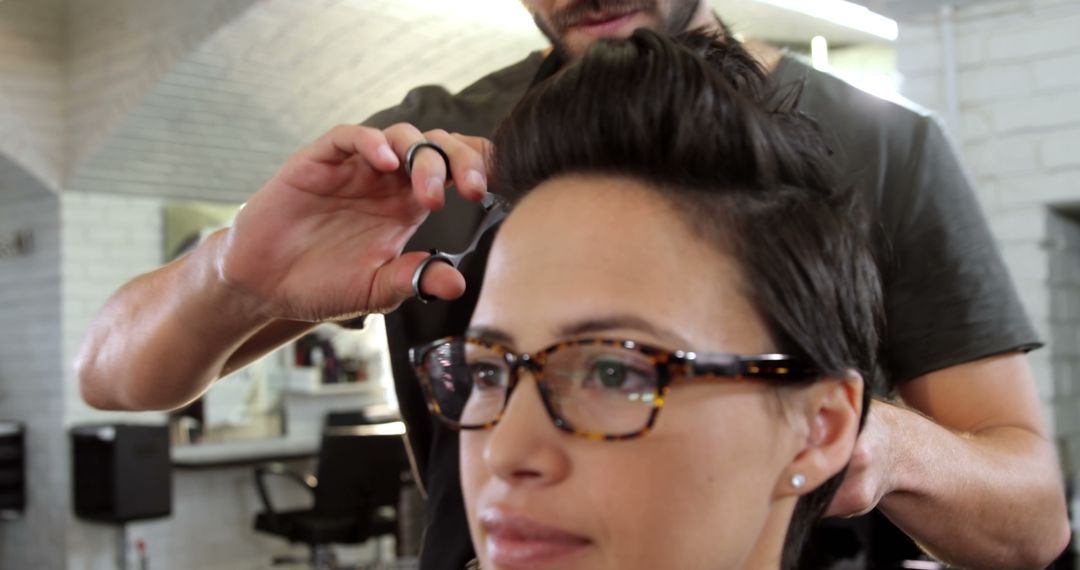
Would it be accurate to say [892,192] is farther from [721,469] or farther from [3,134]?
[3,134]

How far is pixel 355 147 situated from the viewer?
93 cm

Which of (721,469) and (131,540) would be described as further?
(131,540)

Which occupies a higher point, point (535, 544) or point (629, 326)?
point (629, 326)

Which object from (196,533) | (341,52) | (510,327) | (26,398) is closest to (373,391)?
(196,533)

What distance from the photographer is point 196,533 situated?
6359mm

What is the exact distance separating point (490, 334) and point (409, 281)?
0.16m

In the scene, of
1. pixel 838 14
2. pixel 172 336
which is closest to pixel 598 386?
pixel 172 336

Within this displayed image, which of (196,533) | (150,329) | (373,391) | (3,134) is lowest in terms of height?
(196,533)

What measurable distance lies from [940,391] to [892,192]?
20cm

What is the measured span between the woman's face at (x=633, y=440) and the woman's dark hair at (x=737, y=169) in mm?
26

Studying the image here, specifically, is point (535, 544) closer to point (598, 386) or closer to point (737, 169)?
point (598, 386)

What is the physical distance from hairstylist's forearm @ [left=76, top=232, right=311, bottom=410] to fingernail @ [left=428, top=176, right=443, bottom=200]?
0.94 ft

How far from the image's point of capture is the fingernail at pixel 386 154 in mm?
902

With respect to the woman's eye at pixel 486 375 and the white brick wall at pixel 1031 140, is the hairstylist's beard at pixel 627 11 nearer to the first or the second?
the woman's eye at pixel 486 375
